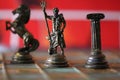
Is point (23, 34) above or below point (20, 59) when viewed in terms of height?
above

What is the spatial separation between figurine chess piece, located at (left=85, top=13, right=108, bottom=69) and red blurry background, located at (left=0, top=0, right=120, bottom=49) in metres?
1.20

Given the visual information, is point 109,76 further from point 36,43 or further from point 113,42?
point 113,42

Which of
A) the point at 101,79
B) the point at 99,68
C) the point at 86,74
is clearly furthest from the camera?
the point at 99,68

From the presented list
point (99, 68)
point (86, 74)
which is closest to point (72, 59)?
point (99, 68)

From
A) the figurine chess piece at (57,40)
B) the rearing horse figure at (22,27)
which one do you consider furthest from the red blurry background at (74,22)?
the figurine chess piece at (57,40)

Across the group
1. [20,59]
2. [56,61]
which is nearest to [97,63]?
[56,61]

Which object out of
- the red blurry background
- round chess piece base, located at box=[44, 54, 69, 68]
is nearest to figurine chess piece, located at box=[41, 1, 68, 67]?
round chess piece base, located at box=[44, 54, 69, 68]

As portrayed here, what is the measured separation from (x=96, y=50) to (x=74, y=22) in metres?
1.24

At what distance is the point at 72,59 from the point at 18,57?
0.31 meters

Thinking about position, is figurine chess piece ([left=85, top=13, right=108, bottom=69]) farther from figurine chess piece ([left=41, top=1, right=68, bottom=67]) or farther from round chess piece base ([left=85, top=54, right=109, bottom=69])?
figurine chess piece ([left=41, top=1, right=68, bottom=67])

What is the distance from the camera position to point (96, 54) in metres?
1.61

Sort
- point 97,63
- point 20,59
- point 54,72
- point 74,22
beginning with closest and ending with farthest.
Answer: point 54,72 < point 97,63 < point 20,59 < point 74,22

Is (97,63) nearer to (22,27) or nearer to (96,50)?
(96,50)

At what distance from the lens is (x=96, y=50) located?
1618mm
